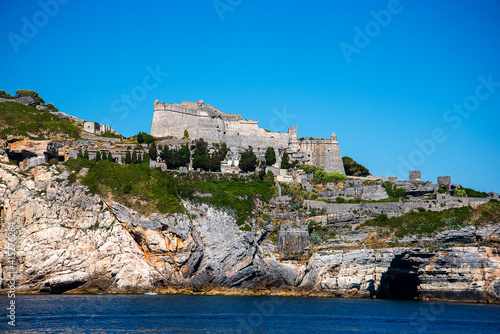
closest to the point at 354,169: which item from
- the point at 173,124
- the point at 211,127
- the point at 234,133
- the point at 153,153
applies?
the point at 234,133

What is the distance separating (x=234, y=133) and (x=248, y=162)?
1067 centimetres

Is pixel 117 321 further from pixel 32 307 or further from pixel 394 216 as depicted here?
pixel 394 216

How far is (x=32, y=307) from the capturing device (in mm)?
46969

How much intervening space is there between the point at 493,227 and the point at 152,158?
4028cm

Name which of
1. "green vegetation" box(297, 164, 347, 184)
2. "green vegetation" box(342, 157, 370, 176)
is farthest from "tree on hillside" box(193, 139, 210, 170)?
"green vegetation" box(342, 157, 370, 176)

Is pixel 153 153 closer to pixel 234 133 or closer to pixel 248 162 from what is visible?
pixel 248 162

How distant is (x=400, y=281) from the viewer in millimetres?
64125

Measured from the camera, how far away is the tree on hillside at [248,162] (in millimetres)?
78812

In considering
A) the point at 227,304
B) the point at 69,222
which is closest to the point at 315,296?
the point at 227,304

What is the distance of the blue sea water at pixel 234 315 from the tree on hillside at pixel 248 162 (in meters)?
23.8

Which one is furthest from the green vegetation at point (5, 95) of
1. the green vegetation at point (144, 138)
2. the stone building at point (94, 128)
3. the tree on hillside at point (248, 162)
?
the tree on hillside at point (248, 162)

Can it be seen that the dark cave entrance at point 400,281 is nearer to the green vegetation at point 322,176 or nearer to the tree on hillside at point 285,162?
the green vegetation at point 322,176

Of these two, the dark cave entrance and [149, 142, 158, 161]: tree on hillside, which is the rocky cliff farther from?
[149, 142, 158, 161]: tree on hillside

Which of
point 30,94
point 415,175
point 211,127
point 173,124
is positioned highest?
point 30,94
